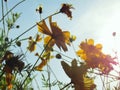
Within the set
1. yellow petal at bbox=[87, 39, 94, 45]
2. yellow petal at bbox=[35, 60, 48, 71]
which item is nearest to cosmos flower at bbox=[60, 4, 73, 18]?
yellow petal at bbox=[87, 39, 94, 45]

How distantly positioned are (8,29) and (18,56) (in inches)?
52.1

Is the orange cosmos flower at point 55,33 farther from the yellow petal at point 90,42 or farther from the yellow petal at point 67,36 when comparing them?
the yellow petal at point 90,42

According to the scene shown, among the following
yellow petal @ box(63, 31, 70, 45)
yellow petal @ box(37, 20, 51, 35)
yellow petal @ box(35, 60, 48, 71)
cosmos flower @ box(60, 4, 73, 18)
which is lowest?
yellow petal @ box(35, 60, 48, 71)

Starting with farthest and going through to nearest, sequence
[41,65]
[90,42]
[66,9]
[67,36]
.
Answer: [90,42] → [66,9] → [67,36] → [41,65]

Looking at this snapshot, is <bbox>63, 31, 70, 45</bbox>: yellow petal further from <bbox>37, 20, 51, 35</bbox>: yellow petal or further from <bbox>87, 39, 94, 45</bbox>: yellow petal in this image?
<bbox>87, 39, 94, 45</bbox>: yellow petal

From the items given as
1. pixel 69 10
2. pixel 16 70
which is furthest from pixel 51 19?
pixel 16 70

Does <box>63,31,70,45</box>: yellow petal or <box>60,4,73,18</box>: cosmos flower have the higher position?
<box>60,4,73,18</box>: cosmos flower

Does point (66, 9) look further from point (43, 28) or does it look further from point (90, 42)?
point (43, 28)

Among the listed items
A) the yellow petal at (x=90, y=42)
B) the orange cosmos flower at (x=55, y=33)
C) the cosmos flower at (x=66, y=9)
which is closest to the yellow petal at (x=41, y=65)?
the orange cosmos flower at (x=55, y=33)

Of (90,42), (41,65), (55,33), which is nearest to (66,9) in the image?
(90,42)

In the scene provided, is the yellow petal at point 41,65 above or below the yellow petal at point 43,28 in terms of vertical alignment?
below

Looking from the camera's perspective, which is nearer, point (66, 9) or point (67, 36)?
point (67, 36)

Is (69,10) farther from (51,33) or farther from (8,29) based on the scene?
(8,29)

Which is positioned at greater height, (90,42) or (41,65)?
(90,42)
